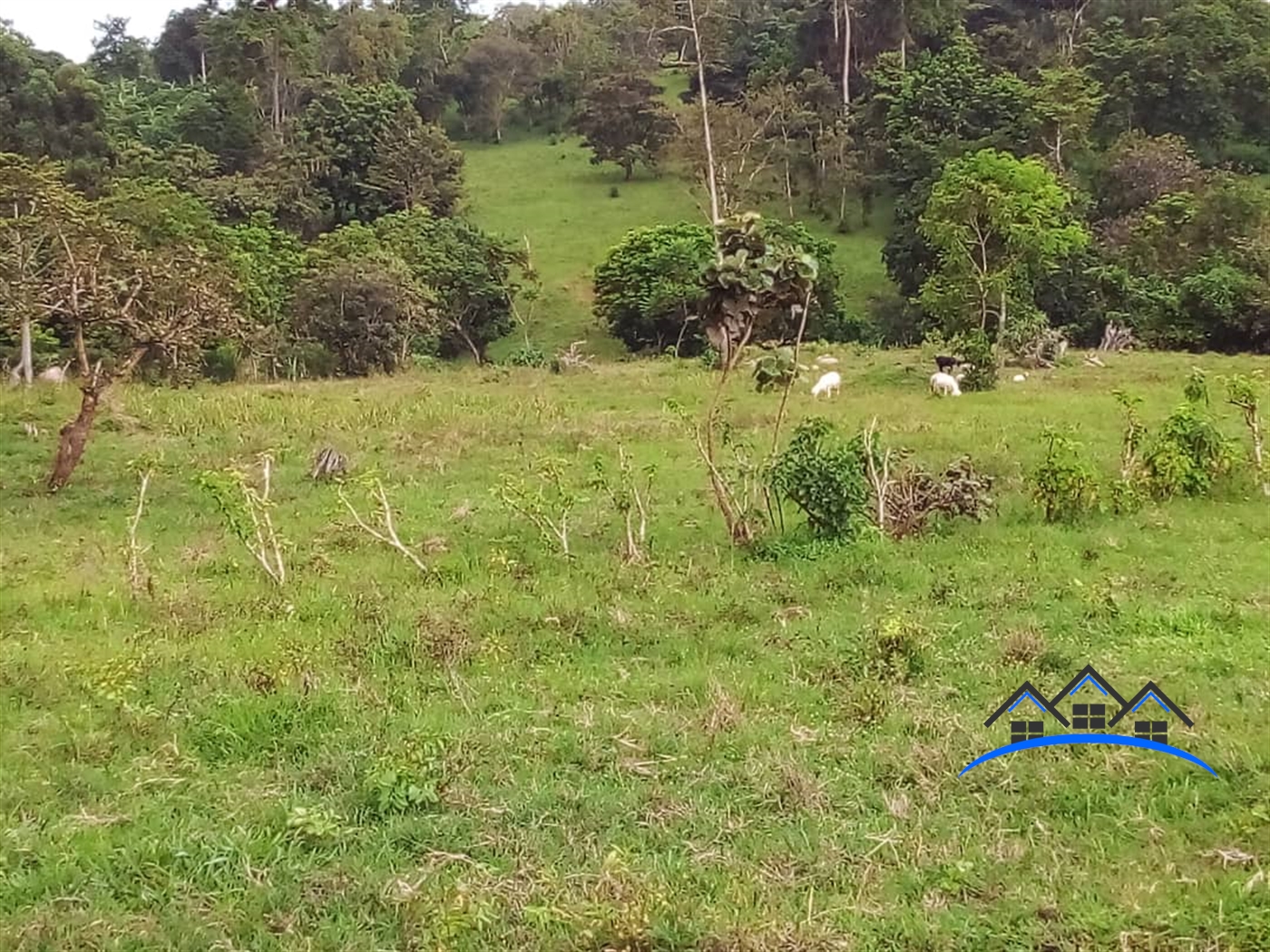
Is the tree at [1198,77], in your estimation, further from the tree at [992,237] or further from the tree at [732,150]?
the tree at [992,237]

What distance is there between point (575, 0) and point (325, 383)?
50300 mm

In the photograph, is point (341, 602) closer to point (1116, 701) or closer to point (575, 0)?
point (1116, 701)

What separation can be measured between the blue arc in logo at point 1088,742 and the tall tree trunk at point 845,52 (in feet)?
127

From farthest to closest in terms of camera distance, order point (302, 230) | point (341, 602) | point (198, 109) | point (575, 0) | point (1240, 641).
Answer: point (575, 0) < point (198, 109) < point (302, 230) < point (341, 602) < point (1240, 641)

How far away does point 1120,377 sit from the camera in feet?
59.4

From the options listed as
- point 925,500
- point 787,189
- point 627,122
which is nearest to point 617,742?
point 925,500

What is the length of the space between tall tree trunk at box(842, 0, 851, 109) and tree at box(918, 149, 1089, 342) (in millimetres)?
22680

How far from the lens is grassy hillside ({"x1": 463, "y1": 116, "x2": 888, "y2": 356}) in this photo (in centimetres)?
3212

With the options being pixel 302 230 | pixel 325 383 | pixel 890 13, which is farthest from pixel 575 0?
pixel 325 383

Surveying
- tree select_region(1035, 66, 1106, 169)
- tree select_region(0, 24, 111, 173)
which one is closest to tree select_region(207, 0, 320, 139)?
tree select_region(0, 24, 111, 173)

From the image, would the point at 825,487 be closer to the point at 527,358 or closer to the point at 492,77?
the point at 527,358

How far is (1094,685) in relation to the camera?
558cm

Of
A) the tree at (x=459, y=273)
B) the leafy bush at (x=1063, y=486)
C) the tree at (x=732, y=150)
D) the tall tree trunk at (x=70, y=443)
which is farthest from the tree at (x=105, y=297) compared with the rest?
the tree at (x=732, y=150)

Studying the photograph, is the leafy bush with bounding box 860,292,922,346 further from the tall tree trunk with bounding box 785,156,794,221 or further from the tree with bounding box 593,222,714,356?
the tall tree trunk with bounding box 785,156,794,221
